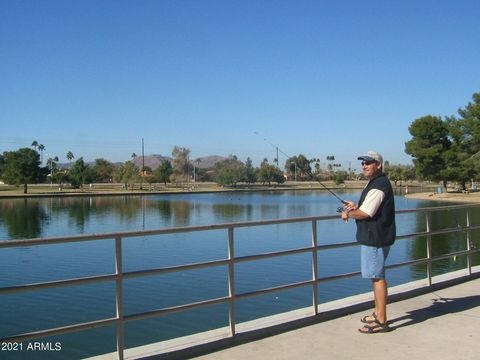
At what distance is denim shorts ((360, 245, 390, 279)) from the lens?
216 inches

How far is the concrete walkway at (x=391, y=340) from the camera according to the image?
483 centimetres

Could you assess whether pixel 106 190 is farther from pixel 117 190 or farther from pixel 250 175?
pixel 250 175

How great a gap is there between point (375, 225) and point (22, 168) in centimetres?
10222

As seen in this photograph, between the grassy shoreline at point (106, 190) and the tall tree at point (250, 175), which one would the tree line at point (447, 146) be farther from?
the tall tree at point (250, 175)

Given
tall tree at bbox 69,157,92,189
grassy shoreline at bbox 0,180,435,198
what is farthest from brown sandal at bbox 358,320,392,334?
tall tree at bbox 69,157,92,189

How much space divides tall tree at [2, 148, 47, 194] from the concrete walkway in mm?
99621

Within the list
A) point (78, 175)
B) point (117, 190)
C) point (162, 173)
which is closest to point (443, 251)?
point (117, 190)

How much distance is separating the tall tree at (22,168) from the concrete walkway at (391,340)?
99.6 m

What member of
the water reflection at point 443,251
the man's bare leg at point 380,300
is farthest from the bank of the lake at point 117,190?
the man's bare leg at point 380,300

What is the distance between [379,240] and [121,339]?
Answer: 2.63m

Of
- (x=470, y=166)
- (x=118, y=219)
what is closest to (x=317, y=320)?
(x=118, y=219)

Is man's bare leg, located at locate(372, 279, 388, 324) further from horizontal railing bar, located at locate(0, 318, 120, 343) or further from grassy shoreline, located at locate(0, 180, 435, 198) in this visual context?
grassy shoreline, located at locate(0, 180, 435, 198)

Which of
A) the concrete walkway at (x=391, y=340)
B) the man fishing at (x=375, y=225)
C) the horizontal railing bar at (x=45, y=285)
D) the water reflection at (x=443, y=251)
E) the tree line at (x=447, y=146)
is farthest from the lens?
the tree line at (x=447, y=146)

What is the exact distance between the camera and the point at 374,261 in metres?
5.49
